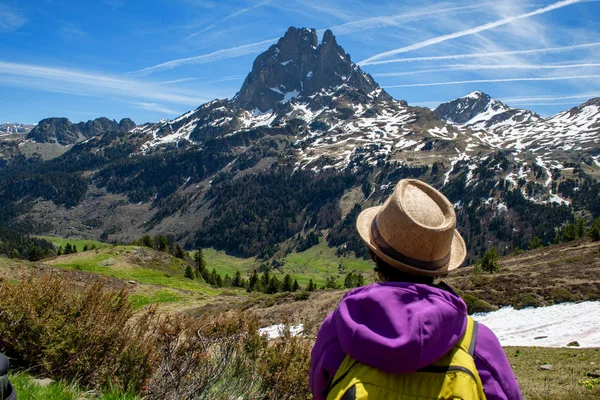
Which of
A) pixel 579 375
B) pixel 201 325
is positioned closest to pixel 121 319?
pixel 201 325

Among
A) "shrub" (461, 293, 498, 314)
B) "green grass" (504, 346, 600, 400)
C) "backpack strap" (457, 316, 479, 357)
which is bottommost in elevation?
"shrub" (461, 293, 498, 314)

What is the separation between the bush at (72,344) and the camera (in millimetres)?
6477

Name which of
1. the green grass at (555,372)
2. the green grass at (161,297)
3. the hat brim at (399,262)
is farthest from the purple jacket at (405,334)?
the green grass at (161,297)

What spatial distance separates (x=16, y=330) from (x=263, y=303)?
99.7ft

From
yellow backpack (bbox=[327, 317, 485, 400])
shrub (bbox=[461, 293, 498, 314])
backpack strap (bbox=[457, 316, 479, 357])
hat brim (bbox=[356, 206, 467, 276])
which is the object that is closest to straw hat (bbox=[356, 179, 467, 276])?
hat brim (bbox=[356, 206, 467, 276])

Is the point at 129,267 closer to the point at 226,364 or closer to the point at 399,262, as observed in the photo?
the point at 226,364

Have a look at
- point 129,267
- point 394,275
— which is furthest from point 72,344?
point 129,267

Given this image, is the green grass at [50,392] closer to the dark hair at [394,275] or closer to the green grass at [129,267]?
the dark hair at [394,275]

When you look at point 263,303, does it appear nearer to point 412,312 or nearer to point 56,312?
point 56,312

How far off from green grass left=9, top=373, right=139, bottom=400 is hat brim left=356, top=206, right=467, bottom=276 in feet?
14.1

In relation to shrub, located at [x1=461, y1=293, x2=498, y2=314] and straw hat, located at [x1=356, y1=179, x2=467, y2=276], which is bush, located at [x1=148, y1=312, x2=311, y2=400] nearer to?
straw hat, located at [x1=356, y1=179, x2=467, y2=276]

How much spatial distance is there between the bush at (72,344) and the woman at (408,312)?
4.61 m

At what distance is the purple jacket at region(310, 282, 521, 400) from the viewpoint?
253cm

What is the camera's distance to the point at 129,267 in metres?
58.9
